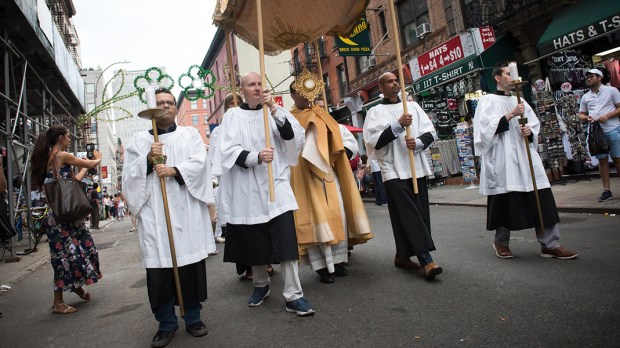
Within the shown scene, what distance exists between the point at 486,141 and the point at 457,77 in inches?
399

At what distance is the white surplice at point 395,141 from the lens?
4531mm

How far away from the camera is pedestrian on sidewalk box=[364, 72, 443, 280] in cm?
426

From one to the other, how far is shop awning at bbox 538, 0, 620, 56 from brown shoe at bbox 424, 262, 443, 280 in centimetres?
862

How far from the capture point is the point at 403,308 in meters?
3.38

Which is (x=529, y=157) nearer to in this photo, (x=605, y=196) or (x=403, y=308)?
(x=403, y=308)

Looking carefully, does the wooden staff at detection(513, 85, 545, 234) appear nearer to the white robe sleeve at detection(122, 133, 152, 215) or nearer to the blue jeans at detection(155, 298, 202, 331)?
the blue jeans at detection(155, 298, 202, 331)

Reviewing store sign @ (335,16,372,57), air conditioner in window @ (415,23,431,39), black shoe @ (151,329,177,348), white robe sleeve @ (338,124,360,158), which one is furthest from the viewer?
air conditioner in window @ (415,23,431,39)

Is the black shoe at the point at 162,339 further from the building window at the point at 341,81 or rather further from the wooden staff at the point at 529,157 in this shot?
the building window at the point at 341,81

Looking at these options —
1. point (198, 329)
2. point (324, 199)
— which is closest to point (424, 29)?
point (324, 199)

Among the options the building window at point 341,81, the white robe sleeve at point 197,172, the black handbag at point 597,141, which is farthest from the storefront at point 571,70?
the building window at point 341,81

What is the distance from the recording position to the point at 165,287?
3.35 meters

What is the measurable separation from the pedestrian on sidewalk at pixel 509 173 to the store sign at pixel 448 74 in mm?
9171

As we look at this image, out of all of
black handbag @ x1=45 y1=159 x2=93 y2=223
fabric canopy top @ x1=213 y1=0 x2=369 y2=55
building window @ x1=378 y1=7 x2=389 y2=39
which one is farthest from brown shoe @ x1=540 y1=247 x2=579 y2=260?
building window @ x1=378 y1=7 x2=389 y2=39

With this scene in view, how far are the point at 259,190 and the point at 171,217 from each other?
2.48 feet
